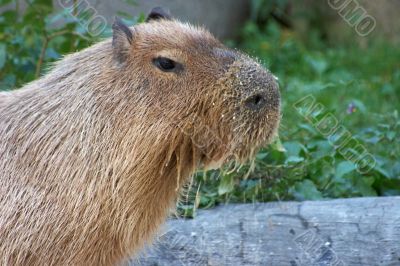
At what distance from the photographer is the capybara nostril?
3.53m

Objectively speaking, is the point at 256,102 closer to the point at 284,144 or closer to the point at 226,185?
the point at 226,185

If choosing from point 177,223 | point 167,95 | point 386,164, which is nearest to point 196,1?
point 386,164

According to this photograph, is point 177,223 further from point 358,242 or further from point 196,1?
point 196,1

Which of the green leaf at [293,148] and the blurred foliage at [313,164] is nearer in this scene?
the blurred foliage at [313,164]

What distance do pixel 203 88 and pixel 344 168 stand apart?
5.31 ft

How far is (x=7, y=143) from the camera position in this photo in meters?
3.81

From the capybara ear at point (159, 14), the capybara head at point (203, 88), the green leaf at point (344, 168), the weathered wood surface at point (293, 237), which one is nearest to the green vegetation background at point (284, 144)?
the green leaf at point (344, 168)

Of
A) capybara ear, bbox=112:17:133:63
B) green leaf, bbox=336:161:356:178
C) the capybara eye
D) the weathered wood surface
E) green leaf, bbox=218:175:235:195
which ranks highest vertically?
capybara ear, bbox=112:17:133:63

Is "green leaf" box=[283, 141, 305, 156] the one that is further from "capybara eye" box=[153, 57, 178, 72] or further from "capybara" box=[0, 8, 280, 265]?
"capybara eye" box=[153, 57, 178, 72]

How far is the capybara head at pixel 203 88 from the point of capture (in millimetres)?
3533

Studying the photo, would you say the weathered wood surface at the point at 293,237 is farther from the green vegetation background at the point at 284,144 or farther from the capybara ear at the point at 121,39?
the capybara ear at the point at 121,39

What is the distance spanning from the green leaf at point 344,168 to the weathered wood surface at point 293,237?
48cm

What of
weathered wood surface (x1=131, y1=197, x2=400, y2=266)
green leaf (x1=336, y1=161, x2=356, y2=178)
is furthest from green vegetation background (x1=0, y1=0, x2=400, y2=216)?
weathered wood surface (x1=131, y1=197, x2=400, y2=266)

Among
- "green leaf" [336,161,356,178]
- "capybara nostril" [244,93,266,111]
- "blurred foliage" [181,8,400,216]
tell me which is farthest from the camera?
"green leaf" [336,161,356,178]
